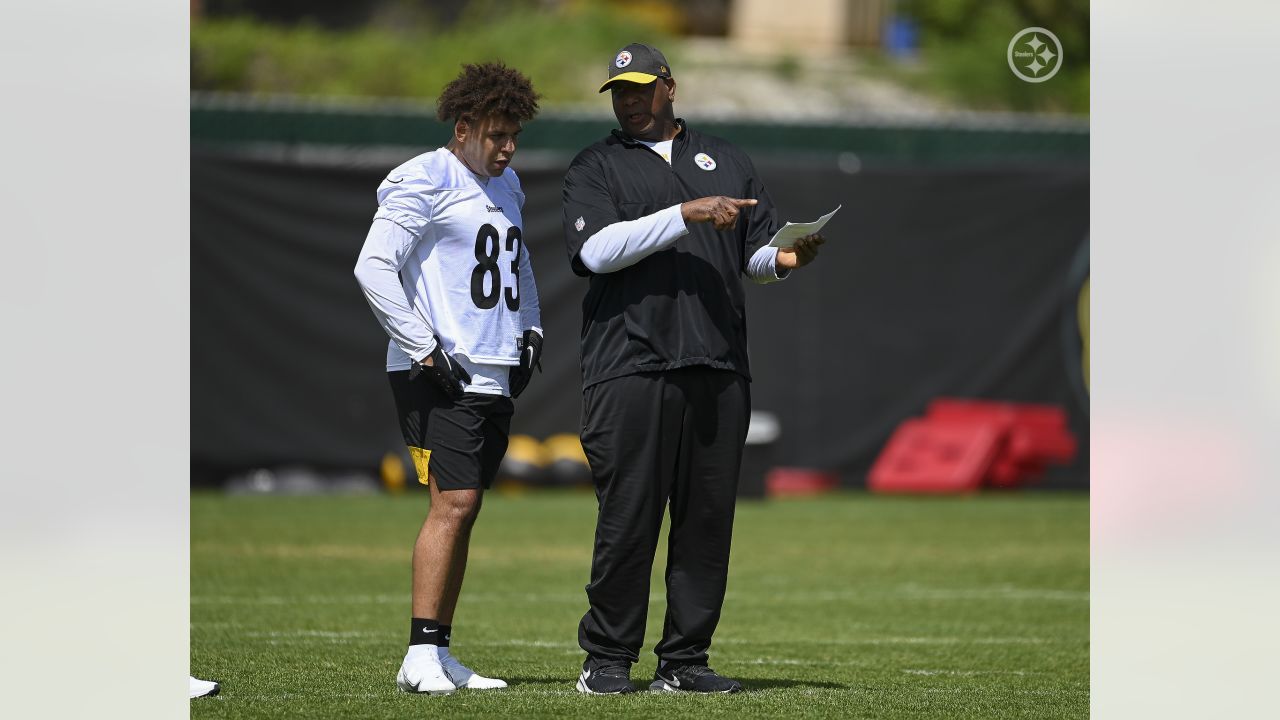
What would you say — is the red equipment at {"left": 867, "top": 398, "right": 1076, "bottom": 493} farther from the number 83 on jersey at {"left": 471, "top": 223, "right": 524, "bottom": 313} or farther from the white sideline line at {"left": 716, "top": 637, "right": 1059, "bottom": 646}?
the number 83 on jersey at {"left": 471, "top": 223, "right": 524, "bottom": 313}

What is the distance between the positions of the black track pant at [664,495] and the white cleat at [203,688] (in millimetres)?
1253

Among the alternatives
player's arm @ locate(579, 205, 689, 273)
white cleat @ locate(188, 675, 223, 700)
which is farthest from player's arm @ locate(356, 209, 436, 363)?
white cleat @ locate(188, 675, 223, 700)

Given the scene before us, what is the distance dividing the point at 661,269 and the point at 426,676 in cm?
159

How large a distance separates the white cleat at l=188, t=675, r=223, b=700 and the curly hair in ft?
6.87

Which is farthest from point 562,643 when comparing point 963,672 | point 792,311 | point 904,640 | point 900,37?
point 900,37

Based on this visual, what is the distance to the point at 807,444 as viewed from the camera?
16469 millimetres

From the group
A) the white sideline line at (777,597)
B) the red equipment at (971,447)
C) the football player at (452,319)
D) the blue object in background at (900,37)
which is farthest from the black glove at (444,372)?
the blue object in background at (900,37)

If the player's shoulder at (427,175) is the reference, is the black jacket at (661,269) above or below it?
below

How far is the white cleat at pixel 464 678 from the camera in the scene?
5.88 metres

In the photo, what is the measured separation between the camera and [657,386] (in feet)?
19.2

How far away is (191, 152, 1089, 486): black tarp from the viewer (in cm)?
1571
